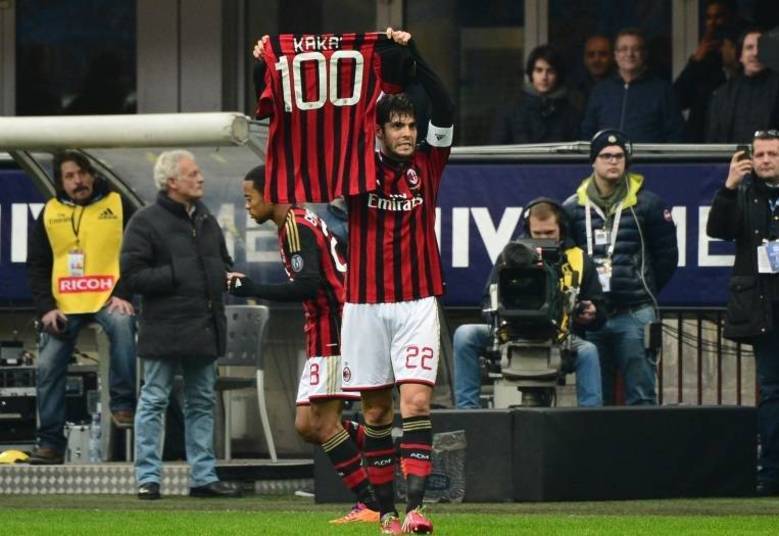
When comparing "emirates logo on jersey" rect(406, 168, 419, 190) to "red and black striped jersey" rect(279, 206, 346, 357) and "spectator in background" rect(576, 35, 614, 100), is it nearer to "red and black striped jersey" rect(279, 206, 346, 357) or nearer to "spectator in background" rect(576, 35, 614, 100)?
"red and black striped jersey" rect(279, 206, 346, 357)

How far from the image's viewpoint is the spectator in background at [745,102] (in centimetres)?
1600

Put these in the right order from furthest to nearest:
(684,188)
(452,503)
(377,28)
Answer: (377,28) < (684,188) < (452,503)

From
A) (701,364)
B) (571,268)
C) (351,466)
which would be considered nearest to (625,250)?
(571,268)

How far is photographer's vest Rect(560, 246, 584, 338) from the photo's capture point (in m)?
13.8

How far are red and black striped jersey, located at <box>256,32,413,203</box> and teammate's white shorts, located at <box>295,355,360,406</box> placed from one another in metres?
1.02

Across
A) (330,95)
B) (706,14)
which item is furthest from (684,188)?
(330,95)

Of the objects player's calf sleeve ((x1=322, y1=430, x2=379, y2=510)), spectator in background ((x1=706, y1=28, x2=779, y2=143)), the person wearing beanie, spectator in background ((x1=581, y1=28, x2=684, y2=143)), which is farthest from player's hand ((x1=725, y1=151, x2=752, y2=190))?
player's calf sleeve ((x1=322, y1=430, x2=379, y2=510))

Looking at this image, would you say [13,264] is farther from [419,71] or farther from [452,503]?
[419,71]

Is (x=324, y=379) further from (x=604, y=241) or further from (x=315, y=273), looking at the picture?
(x=604, y=241)

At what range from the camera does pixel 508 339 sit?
→ 44.7 ft

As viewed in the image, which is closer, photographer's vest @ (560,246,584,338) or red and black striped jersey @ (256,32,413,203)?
red and black striped jersey @ (256,32,413,203)

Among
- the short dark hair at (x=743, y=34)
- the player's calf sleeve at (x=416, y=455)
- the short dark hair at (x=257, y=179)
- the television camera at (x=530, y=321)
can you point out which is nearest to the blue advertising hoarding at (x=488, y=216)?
the short dark hair at (x=743, y=34)

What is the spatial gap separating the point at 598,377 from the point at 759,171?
1593 millimetres

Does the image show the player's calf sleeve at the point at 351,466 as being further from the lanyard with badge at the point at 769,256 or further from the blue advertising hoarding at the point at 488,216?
the blue advertising hoarding at the point at 488,216
